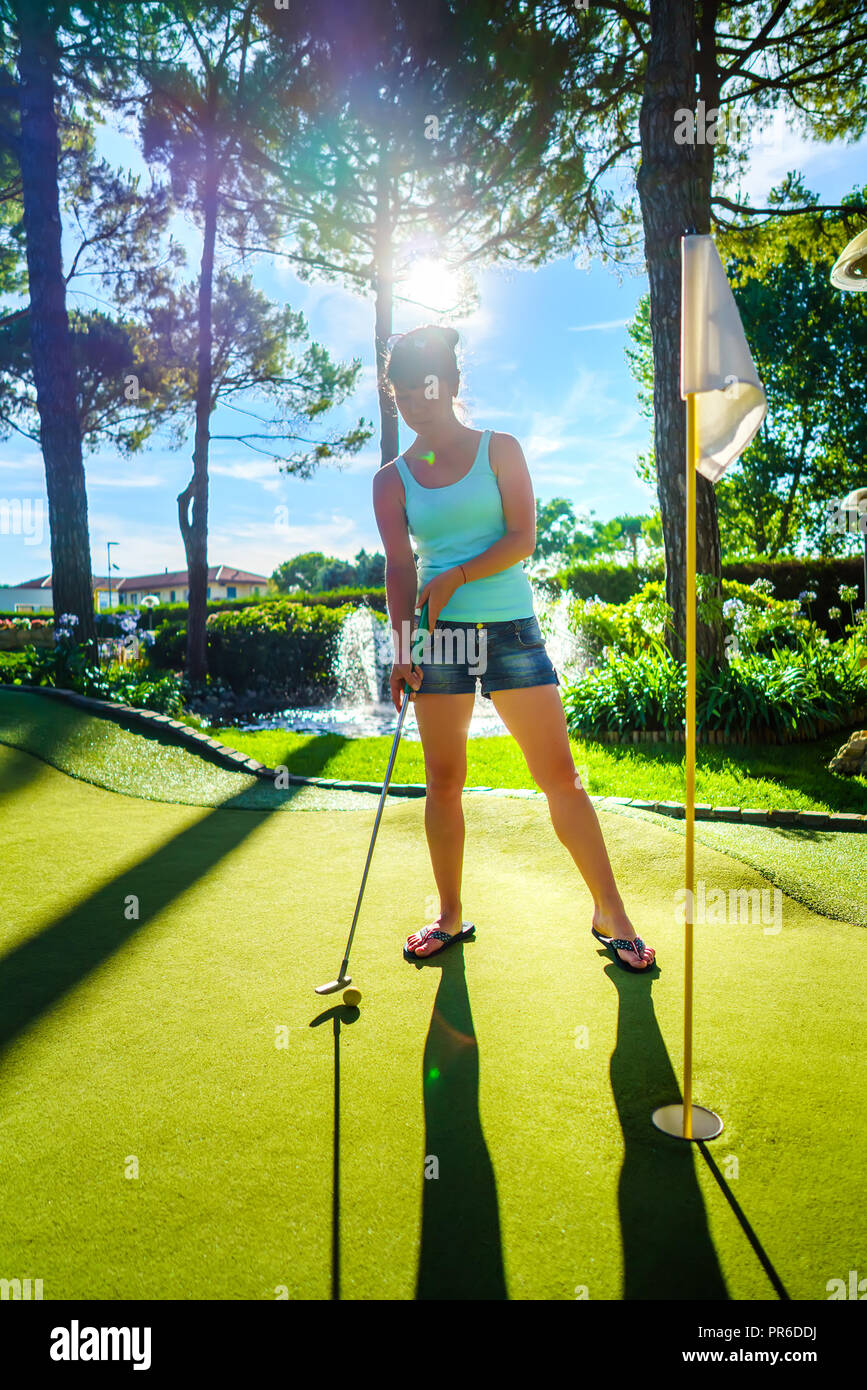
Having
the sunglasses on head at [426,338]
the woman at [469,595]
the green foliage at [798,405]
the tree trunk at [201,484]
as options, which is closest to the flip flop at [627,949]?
the woman at [469,595]

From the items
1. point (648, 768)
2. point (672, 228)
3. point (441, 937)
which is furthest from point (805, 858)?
point (672, 228)

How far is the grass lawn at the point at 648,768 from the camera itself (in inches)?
193

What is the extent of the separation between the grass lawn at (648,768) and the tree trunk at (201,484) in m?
5.28

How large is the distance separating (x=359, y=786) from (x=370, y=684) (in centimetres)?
796

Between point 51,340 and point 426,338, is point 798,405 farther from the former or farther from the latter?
point 426,338

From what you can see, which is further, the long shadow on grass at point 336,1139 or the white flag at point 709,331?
the white flag at point 709,331

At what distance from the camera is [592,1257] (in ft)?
4.43

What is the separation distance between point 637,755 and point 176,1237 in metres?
5.13

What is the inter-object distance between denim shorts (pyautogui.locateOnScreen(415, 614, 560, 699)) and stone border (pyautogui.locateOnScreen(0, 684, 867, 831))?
1538 mm

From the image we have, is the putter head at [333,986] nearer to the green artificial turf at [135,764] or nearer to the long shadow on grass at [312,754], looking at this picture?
the green artificial turf at [135,764]

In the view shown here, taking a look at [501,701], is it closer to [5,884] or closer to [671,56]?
[5,884]

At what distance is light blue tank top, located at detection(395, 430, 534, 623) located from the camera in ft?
8.07

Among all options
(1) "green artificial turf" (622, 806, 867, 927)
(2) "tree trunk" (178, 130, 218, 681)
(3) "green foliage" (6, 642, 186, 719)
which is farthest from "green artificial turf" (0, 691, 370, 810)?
(2) "tree trunk" (178, 130, 218, 681)

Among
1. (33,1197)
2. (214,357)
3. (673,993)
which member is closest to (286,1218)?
(33,1197)
